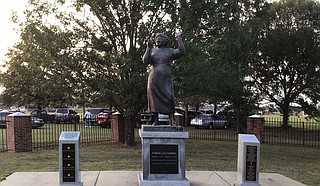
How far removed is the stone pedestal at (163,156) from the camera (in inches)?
311

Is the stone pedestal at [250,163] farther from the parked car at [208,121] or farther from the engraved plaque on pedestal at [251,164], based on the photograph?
the parked car at [208,121]

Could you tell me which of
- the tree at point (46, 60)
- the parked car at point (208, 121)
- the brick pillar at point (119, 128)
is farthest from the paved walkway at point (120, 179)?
the parked car at point (208, 121)

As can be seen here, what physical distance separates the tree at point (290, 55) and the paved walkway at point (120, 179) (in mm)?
19202

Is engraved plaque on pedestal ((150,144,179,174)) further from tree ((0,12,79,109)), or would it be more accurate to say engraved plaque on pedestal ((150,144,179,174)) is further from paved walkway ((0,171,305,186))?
tree ((0,12,79,109))

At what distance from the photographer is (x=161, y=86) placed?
8211mm

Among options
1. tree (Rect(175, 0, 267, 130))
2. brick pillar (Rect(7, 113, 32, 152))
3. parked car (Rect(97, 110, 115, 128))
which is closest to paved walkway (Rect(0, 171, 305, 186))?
tree (Rect(175, 0, 267, 130))

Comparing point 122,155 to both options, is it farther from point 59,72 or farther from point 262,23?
point 262,23

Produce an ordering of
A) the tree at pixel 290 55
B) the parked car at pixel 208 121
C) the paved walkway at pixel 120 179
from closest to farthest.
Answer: the paved walkway at pixel 120 179
the tree at pixel 290 55
the parked car at pixel 208 121

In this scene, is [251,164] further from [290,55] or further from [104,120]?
[290,55]

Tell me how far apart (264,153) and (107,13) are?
8820 millimetres

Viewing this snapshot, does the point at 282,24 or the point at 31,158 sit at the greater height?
the point at 282,24

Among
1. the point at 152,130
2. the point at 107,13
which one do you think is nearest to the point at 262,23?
the point at 107,13

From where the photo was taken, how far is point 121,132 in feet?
62.5

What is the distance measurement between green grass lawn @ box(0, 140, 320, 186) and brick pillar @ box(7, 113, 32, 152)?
1.94 ft
